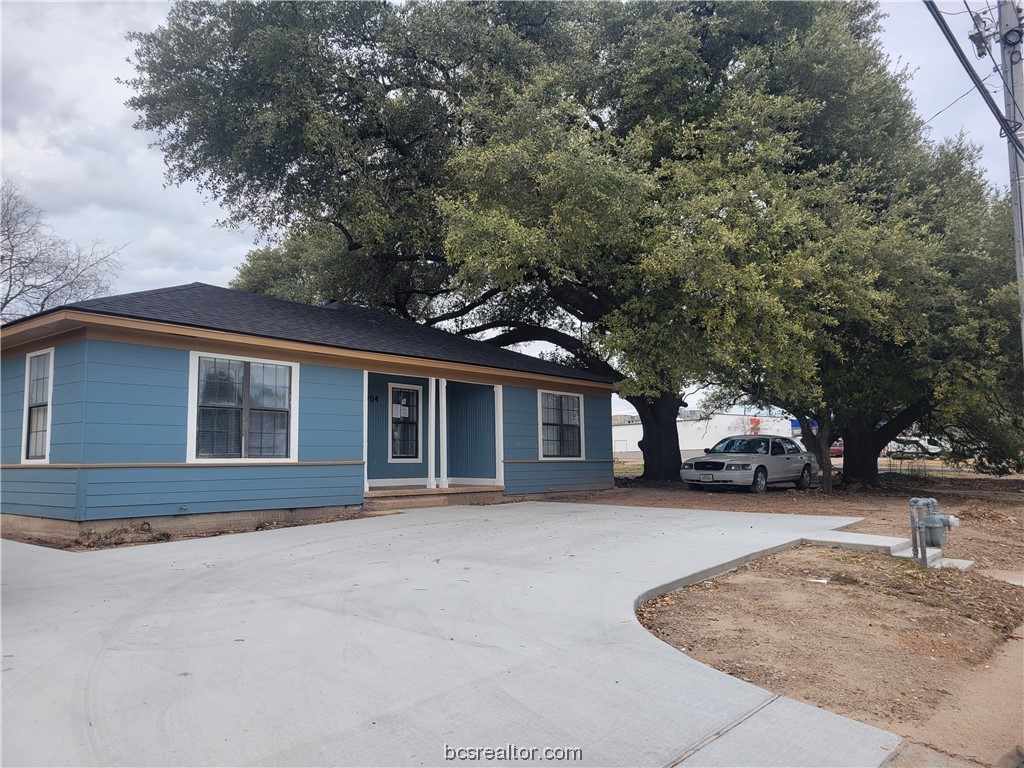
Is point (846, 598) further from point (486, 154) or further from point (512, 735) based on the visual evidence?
point (486, 154)

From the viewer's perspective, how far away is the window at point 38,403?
10070mm

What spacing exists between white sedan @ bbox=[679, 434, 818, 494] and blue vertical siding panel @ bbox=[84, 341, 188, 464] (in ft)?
42.2

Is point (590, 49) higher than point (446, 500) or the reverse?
higher

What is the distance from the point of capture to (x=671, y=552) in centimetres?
810

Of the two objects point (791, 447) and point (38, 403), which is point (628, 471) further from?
point (38, 403)

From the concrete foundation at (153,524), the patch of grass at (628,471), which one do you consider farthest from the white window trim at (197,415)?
the patch of grass at (628,471)

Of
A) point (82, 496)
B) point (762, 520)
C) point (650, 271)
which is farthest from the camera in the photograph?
point (650, 271)

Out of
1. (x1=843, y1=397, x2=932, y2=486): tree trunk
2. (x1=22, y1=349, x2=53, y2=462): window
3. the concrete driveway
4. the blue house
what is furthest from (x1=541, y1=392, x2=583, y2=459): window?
(x1=22, y1=349, x2=53, y2=462): window

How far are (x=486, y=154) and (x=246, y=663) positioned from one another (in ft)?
36.3

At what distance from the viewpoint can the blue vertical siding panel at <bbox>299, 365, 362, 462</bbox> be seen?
38.2ft

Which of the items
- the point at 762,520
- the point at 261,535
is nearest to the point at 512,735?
the point at 261,535

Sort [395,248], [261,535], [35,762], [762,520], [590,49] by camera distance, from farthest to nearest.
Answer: [395,248], [590,49], [762,520], [261,535], [35,762]

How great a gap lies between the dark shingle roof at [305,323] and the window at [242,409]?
2.07 ft

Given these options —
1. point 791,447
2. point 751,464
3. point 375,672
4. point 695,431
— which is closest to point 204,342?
point 375,672
